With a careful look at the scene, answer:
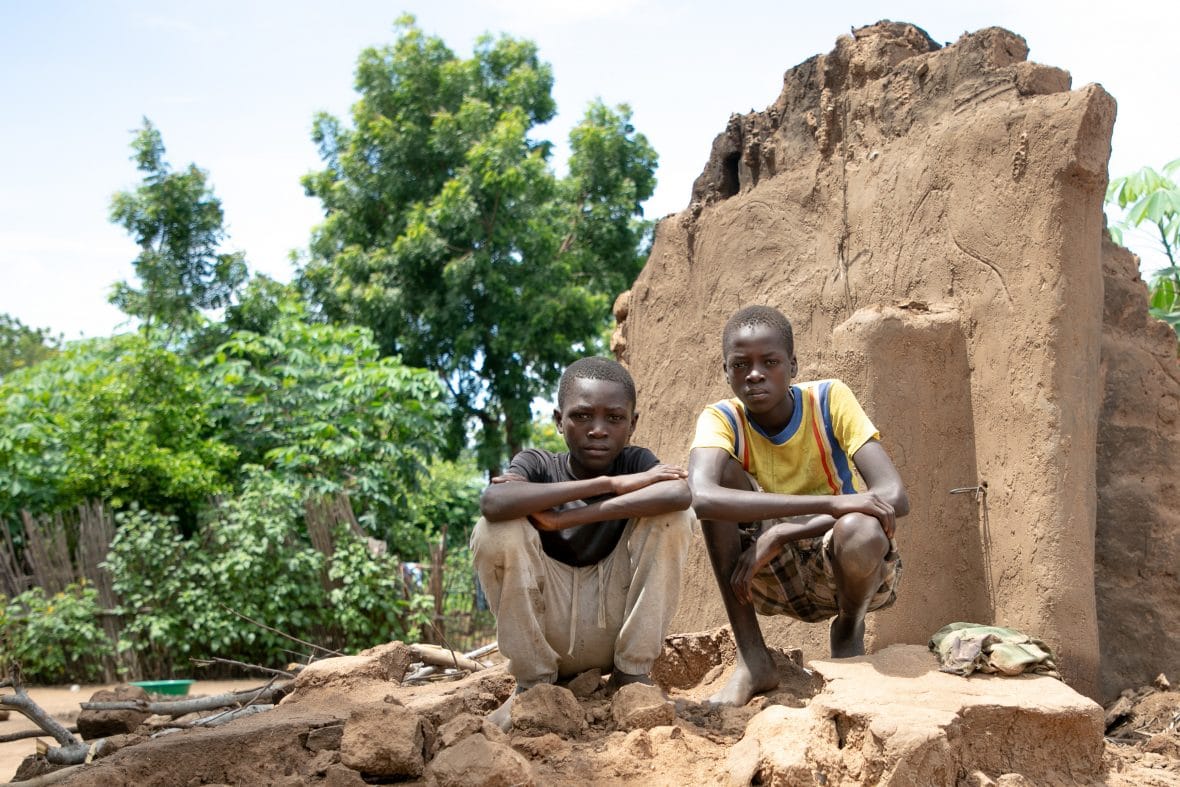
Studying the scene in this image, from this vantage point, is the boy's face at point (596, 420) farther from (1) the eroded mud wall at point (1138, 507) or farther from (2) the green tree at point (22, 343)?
(2) the green tree at point (22, 343)

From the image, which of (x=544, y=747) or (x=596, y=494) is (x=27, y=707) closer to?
(x=544, y=747)

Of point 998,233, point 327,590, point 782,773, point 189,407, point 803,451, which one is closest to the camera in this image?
point 782,773

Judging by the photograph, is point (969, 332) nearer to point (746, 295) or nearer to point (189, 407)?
point (746, 295)

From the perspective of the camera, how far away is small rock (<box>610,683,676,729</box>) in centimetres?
279

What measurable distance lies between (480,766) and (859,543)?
4.36 feet

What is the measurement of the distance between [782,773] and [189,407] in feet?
27.6

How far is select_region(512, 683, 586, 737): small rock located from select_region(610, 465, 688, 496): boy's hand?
0.60 metres

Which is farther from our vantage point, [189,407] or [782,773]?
[189,407]

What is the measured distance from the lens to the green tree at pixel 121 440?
8992 millimetres

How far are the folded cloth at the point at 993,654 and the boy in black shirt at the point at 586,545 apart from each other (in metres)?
0.81

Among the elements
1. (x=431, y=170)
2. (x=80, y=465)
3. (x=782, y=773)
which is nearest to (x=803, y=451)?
(x=782, y=773)

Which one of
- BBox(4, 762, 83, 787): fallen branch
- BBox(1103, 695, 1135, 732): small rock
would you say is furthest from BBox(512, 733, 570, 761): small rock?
BBox(1103, 695, 1135, 732): small rock

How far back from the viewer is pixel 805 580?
3.39 metres

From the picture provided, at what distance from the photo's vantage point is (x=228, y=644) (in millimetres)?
8000
